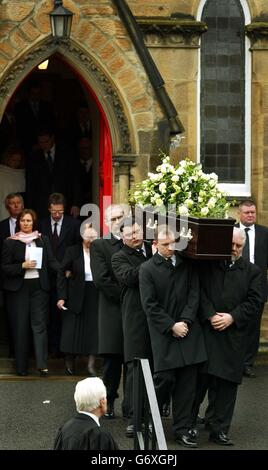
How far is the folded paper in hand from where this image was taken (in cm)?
1619

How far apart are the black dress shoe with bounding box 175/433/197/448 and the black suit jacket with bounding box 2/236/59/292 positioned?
3.97m

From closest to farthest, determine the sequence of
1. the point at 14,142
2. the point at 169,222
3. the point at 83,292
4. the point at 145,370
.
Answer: the point at 145,370 → the point at 169,222 → the point at 83,292 → the point at 14,142

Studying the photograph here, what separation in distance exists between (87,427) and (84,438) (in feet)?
0.33

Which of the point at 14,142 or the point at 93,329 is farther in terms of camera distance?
the point at 14,142

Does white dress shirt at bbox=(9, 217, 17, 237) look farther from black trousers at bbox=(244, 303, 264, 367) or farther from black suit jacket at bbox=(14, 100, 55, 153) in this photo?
black trousers at bbox=(244, 303, 264, 367)

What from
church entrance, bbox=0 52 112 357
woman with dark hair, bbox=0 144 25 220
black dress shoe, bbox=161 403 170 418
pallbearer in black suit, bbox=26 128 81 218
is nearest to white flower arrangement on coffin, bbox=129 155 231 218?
black dress shoe, bbox=161 403 170 418

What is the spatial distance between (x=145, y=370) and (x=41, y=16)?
22.6 ft

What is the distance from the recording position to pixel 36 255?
1620 centimetres

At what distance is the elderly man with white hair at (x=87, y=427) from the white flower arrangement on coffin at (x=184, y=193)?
3798 millimetres

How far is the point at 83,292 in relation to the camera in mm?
16109

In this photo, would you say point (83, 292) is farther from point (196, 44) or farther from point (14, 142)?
point (196, 44)

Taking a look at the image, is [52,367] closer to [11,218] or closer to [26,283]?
[26,283]

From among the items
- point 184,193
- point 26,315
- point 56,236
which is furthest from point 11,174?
point 184,193

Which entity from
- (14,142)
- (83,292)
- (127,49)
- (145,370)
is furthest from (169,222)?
(14,142)
